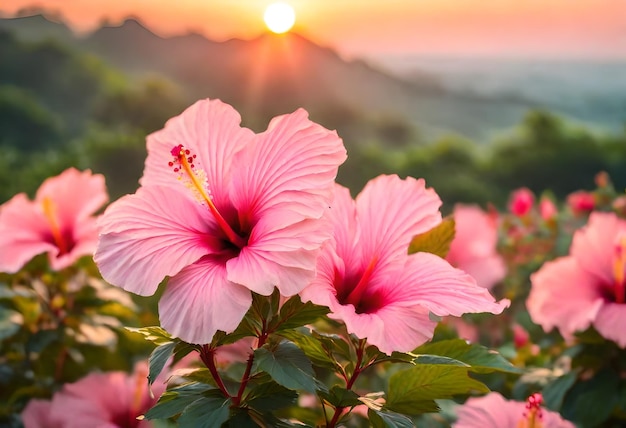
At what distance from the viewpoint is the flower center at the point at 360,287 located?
724 millimetres

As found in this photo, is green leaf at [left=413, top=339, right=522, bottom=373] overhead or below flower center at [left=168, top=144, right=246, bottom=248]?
below

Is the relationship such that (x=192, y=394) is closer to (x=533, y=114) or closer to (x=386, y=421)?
(x=386, y=421)

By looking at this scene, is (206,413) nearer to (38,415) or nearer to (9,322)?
(38,415)

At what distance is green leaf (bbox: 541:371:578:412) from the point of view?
3.92 feet

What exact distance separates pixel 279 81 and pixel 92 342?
4.66 meters

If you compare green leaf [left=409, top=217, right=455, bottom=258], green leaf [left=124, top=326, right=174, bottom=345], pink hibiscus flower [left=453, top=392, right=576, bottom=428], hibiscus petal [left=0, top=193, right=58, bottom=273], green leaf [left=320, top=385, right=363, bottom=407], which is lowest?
pink hibiscus flower [left=453, top=392, right=576, bottom=428]

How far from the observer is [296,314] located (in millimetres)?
693

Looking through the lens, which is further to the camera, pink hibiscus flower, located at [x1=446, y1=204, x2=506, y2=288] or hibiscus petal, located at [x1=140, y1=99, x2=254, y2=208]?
pink hibiscus flower, located at [x1=446, y1=204, x2=506, y2=288]

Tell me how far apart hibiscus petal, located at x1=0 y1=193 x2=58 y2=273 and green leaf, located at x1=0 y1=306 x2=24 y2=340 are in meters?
0.13

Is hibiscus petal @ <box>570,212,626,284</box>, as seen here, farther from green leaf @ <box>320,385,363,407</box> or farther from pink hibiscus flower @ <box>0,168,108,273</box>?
pink hibiscus flower @ <box>0,168,108,273</box>

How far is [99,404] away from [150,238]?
0.53 meters

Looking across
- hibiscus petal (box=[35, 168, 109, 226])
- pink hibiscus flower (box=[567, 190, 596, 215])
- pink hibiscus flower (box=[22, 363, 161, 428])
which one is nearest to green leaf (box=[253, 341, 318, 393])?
pink hibiscus flower (box=[22, 363, 161, 428])

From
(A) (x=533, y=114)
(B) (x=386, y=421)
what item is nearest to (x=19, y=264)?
(B) (x=386, y=421)

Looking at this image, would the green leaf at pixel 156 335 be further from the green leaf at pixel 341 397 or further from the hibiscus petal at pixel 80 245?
the hibiscus petal at pixel 80 245
